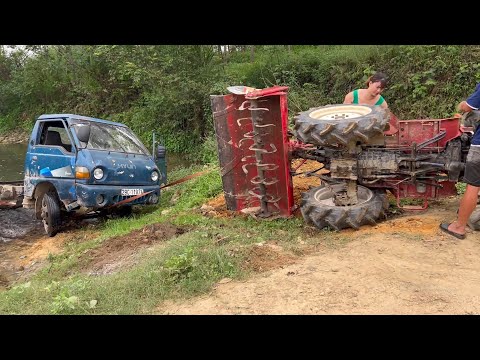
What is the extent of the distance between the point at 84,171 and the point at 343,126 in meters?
4.53

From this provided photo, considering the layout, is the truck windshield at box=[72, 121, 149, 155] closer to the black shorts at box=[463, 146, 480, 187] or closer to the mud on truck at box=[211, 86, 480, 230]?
the mud on truck at box=[211, 86, 480, 230]

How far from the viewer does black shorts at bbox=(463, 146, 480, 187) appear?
467 centimetres

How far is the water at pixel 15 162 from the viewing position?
49.1 feet

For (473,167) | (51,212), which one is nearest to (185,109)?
(51,212)

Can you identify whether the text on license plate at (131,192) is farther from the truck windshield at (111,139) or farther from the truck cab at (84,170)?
the truck windshield at (111,139)

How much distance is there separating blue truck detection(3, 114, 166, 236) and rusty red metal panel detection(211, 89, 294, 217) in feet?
7.30

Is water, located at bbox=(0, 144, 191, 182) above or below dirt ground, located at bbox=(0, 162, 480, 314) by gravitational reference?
below

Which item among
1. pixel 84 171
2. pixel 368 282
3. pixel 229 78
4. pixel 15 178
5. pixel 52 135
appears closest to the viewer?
pixel 368 282

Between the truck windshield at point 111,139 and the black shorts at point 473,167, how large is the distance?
5904 mm

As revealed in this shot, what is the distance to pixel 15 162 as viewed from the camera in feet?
60.3

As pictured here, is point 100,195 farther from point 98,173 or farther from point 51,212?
point 51,212

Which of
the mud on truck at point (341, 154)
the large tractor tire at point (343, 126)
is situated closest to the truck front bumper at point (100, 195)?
the mud on truck at point (341, 154)

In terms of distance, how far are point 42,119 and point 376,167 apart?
20.9 ft

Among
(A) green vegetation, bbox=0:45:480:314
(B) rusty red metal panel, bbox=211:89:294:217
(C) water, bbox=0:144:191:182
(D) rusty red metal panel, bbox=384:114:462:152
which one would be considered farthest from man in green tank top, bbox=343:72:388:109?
(C) water, bbox=0:144:191:182
